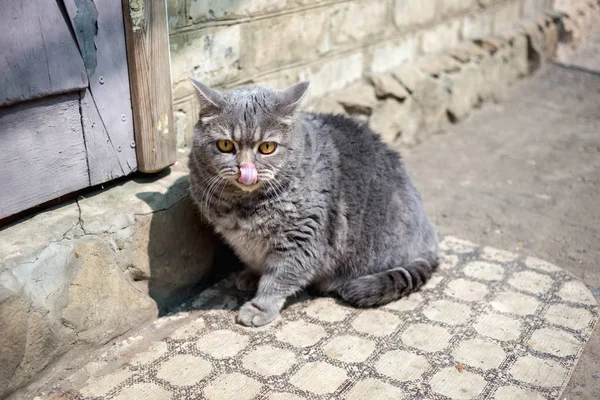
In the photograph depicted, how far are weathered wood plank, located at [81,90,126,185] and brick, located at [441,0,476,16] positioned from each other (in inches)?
151

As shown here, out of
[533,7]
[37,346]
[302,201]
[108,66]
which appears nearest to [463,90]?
[533,7]

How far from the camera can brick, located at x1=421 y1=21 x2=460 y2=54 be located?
5609mm

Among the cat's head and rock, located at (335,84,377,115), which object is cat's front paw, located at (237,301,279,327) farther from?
rock, located at (335,84,377,115)

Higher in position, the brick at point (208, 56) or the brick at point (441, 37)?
the brick at point (208, 56)

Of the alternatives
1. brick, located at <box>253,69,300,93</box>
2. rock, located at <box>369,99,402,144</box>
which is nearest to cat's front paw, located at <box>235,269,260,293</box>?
brick, located at <box>253,69,300,93</box>

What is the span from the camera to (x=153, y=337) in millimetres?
2955

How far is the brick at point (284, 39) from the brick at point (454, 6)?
1.82 metres

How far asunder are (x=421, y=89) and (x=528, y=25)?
2.65 meters

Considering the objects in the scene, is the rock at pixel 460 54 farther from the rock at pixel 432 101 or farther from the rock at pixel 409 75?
the rock at pixel 409 75

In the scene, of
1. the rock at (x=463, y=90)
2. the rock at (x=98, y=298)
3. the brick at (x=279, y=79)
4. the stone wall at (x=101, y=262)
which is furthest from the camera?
the rock at (x=463, y=90)

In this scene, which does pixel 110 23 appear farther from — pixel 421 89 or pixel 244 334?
pixel 421 89

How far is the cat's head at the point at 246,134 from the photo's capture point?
2.75 meters

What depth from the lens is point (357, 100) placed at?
4645 millimetres

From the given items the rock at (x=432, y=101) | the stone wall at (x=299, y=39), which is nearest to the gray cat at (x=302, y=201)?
the stone wall at (x=299, y=39)
